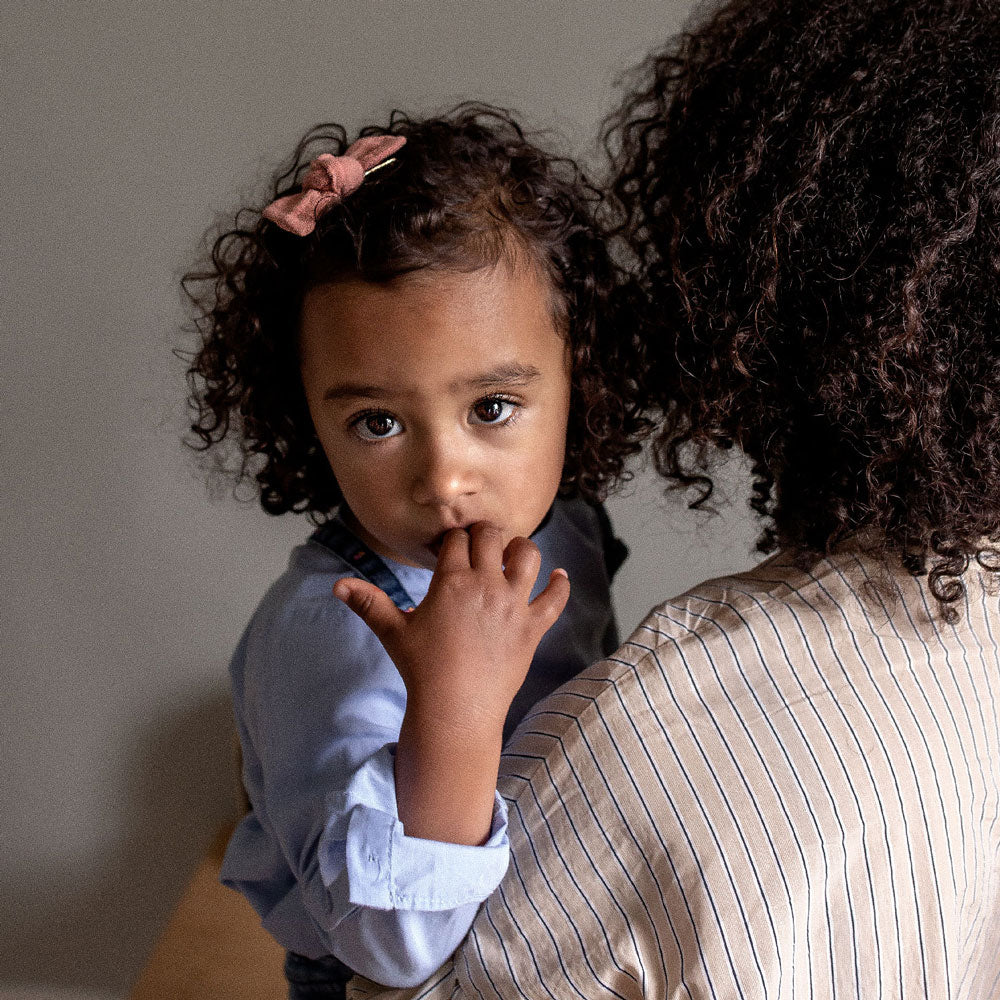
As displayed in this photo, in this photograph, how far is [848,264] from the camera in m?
0.66

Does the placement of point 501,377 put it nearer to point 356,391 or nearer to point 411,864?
point 356,391

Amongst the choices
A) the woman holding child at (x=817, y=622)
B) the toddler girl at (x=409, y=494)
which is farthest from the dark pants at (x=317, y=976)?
the woman holding child at (x=817, y=622)

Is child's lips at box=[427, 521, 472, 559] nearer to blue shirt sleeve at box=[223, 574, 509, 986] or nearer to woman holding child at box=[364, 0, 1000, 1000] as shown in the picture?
blue shirt sleeve at box=[223, 574, 509, 986]

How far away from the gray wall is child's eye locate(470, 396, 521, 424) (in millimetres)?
513

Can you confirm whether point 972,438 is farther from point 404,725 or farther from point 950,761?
point 404,725

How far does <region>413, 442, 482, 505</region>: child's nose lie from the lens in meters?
0.89

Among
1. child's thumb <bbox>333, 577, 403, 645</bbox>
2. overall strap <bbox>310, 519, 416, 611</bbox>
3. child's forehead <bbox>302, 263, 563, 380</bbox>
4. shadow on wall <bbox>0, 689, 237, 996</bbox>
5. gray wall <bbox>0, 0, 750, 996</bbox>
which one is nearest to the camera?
child's thumb <bbox>333, 577, 403, 645</bbox>

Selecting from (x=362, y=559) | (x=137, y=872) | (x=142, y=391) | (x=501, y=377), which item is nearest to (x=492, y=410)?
(x=501, y=377)

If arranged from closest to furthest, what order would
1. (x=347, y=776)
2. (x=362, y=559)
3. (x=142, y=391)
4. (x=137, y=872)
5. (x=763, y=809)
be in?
1. (x=763, y=809)
2. (x=347, y=776)
3. (x=362, y=559)
4. (x=142, y=391)
5. (x=137, y=872)

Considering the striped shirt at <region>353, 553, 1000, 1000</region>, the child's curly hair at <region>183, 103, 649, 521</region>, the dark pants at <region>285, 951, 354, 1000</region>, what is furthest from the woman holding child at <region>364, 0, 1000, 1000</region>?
the dark pants at <region>285, 951, 354, 1000</region>

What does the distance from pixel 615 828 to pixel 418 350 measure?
41cm

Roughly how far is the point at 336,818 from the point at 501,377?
0.38 m

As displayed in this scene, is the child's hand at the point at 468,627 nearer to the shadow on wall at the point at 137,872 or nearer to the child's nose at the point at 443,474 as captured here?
the child's nose at the point at 443,474

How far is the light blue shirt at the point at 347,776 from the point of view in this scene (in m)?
0.72
